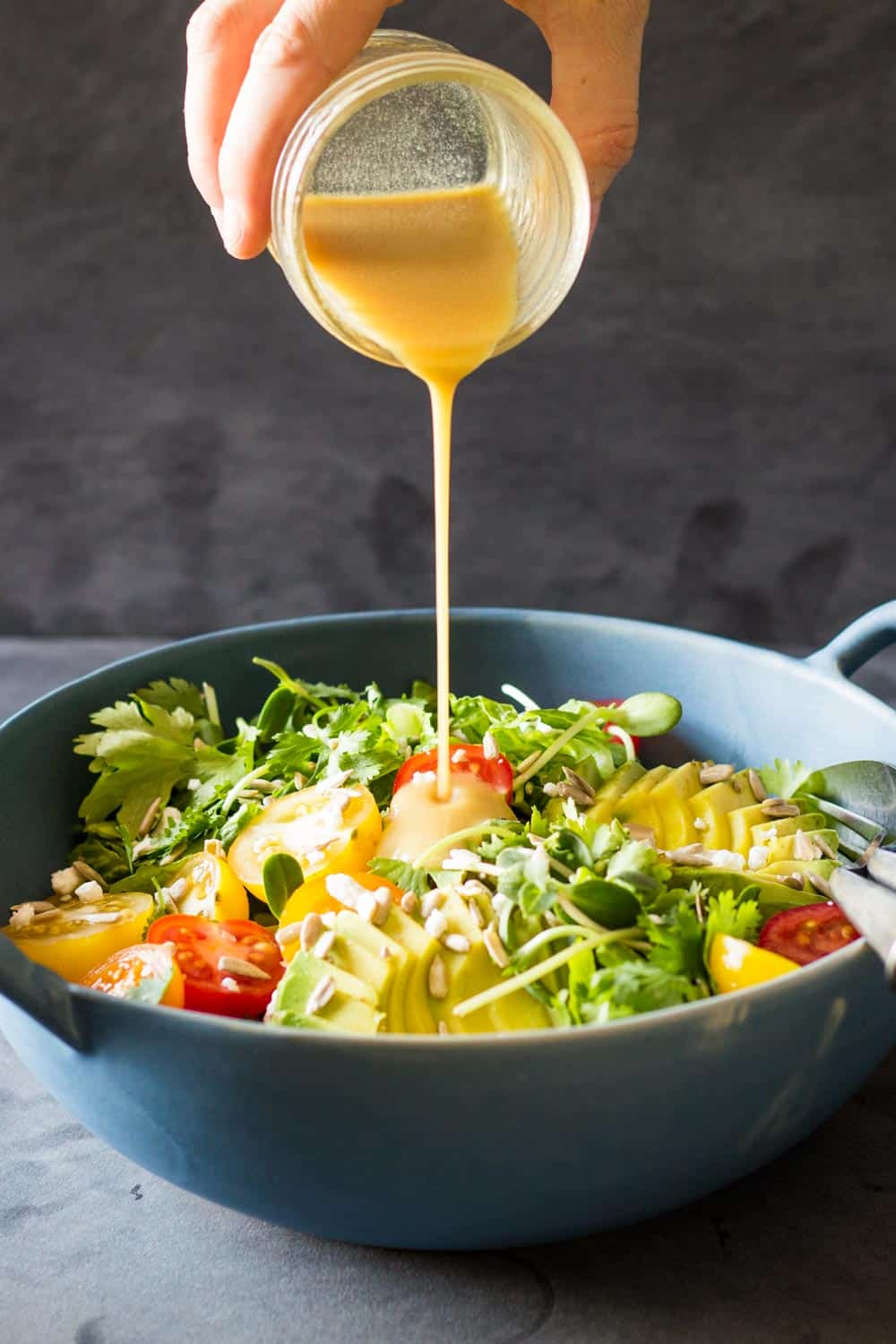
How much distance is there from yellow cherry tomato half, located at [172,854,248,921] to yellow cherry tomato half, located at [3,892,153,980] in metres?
0.04

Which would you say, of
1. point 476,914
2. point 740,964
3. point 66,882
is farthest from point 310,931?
point 66,882

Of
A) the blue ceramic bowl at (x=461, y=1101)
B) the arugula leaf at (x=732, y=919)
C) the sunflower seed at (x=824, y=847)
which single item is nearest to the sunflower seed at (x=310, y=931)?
the blue ceramic bowl at (x=461, y=1101)

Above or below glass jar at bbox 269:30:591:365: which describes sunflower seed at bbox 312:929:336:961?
below

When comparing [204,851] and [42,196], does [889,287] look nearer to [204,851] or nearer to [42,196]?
[42,196]

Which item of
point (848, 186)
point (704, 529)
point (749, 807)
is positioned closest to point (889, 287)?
point (848, 186)

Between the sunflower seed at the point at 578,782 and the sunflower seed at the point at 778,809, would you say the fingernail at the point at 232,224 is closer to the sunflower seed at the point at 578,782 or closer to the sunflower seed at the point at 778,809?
the sunflower seed at the point at 578,782

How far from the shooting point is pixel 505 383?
9.12 feet

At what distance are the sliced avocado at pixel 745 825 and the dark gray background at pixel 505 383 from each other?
1.35 metres

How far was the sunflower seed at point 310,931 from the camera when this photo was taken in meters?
1.21

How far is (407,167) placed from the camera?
1.39 m

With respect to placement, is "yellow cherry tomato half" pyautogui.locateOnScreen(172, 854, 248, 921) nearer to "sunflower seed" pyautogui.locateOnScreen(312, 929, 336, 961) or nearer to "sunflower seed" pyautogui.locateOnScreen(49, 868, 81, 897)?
"sunflower seed" pyautogui.locateOnScreen(49, 868, 81, 897)

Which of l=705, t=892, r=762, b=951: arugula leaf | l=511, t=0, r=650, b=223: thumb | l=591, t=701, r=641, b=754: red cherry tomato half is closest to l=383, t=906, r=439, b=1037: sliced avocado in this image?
l=705, t=892, r=762, b=951: arugula leaf

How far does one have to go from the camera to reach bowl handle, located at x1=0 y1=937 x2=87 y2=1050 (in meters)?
1.03

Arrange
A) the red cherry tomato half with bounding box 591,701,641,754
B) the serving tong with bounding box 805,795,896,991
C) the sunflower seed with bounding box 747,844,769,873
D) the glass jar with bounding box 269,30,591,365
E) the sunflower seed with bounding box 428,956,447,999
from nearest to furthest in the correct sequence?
1. the serving tong with bounding box 805,795,896,991
2. the sunflower seed with bounding box 428,956,447,999
3. the glass jar with bounding box 269,30,591,365
4. the sunflower seed with bounding box 747,844,769,873
5. the red cherry tomato half with bounding box 591,701,641,754
